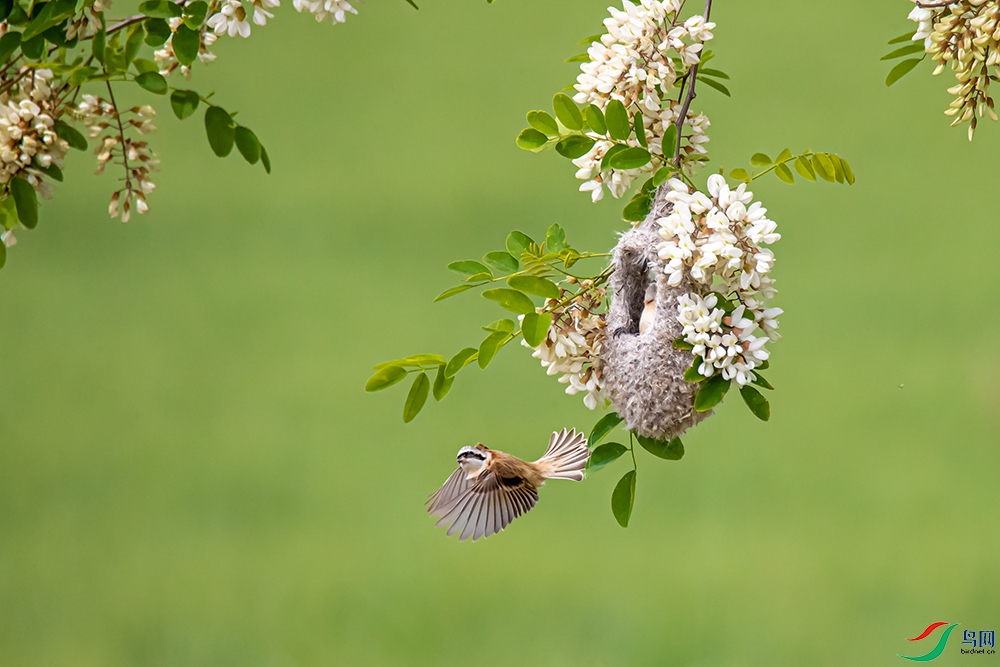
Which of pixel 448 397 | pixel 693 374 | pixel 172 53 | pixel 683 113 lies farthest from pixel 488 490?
pixel 448 397

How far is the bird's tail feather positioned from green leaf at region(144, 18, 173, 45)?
42 centimetres

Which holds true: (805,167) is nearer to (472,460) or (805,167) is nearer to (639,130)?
(639,130)

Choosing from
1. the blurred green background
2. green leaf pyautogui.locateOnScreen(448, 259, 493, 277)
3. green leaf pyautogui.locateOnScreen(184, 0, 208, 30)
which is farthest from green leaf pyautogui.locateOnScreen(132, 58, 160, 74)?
the blurred green background

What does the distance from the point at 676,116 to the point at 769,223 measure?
0.40ft

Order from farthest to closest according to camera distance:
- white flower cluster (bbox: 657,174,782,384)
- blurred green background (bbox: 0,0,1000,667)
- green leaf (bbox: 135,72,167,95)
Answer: blurred green background (bbox: 0,0,1000,667) < green leaf (bbox: 135,72,167,95) < white flower cluster (bbox: 657,174,782,384)

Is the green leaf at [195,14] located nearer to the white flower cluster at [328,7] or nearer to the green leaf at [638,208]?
the white flower cluster at [328,7]

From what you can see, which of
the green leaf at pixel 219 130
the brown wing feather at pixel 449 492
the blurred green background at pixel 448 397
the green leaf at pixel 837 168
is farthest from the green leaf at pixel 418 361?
the blurred green background at pixel 448 397

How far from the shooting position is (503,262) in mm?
775

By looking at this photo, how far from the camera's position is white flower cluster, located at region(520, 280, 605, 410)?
0.71 m

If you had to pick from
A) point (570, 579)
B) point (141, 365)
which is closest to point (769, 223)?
point (570, 579)

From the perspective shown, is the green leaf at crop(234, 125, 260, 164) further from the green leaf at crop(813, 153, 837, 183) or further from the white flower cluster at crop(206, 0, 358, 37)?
the green leaf at crop(813, 153, 837, 183)

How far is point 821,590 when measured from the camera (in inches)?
81.4

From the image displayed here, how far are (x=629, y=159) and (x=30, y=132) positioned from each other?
1.39 feet

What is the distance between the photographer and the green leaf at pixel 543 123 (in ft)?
2.31
